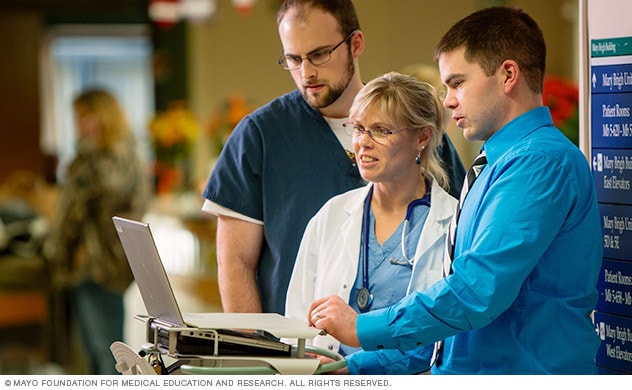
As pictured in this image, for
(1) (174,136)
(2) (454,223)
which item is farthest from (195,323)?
(1) (174,136)

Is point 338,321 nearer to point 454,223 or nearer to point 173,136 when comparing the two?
point 454,223

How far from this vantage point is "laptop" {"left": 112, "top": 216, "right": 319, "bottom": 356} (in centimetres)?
188

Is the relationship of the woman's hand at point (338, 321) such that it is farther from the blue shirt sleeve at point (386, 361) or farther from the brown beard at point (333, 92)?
the brown beard at point (333, 92)

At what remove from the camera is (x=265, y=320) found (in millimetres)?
1988

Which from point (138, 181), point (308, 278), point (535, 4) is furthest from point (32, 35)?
point (308, 278)

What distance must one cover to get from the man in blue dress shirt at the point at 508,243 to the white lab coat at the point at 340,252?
6.6 inches

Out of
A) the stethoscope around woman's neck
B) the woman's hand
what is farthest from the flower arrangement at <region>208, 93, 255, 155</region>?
the woman's hand

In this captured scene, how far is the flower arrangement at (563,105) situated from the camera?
11.2ft

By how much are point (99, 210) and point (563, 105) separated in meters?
2.41

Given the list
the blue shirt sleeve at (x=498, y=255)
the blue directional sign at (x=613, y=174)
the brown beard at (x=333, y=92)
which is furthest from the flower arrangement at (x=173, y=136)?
the blue shirt sleeve at (x=498, y=255)

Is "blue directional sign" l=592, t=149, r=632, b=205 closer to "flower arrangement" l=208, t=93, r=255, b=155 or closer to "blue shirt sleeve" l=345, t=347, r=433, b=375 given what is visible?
"blue shirt sleeve" l=345, t=347, r=433, b=375

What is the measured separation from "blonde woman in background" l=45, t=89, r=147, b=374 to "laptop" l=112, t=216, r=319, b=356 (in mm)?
2879

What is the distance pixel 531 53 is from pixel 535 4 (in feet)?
4.06

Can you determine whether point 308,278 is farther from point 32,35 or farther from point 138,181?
point 32,35
